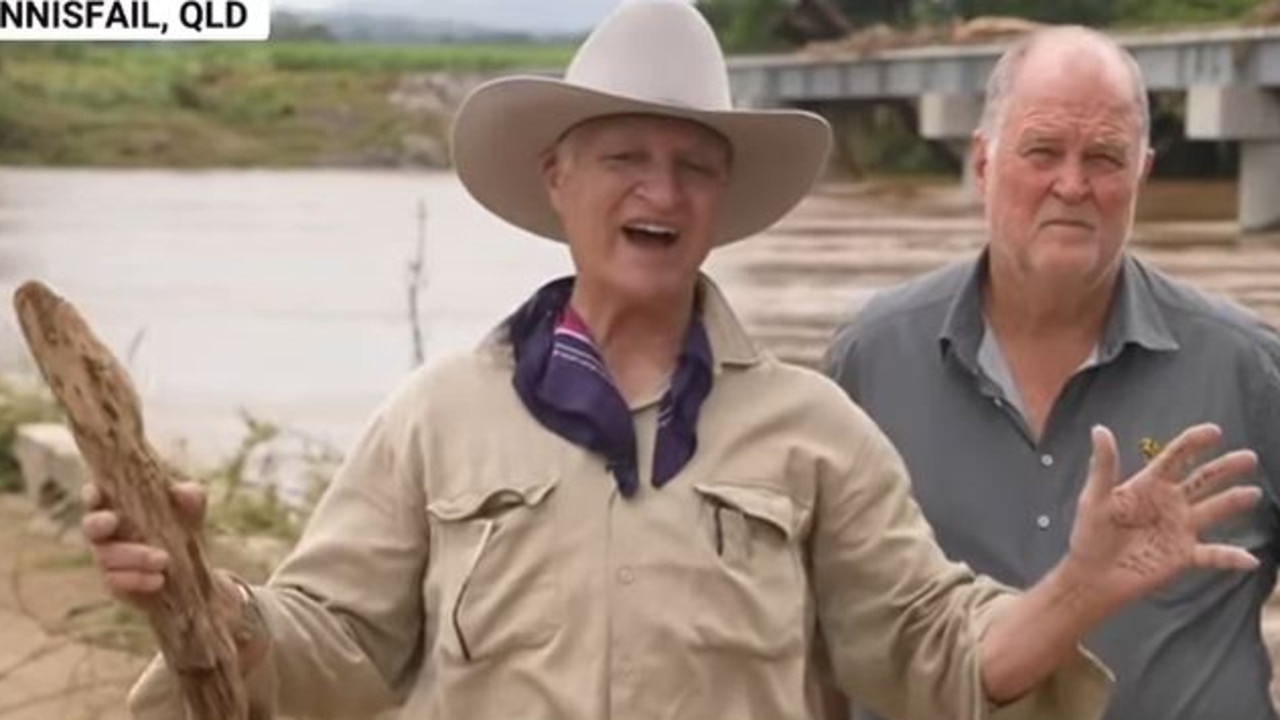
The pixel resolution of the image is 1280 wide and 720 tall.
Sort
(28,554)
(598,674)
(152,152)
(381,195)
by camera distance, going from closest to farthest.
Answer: (598,674), (28,554), (152,152), (381,195)

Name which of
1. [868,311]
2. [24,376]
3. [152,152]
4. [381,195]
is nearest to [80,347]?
[868,311]

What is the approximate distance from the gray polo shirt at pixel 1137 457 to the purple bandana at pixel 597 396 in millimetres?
470

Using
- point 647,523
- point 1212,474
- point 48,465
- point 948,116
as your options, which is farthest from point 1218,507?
Result: point 948,116

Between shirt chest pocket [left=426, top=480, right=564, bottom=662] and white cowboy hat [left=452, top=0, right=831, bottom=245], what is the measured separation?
0.93 ft

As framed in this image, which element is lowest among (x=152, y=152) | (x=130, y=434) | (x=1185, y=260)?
(x=1185, y=260)

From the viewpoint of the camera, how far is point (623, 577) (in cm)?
192

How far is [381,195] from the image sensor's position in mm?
10445

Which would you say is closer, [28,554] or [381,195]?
[28,554]

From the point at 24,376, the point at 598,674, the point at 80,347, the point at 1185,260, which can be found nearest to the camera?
the point at 80,347

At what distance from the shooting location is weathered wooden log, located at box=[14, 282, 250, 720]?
5.67 ft

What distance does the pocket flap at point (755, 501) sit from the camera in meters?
1.93

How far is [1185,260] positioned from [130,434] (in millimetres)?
11019

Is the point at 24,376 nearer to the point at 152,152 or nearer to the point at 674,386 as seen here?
the point at 152,152

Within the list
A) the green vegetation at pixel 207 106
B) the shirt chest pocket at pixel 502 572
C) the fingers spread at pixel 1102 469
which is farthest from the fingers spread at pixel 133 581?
the green vegetation at pixel 207 106
